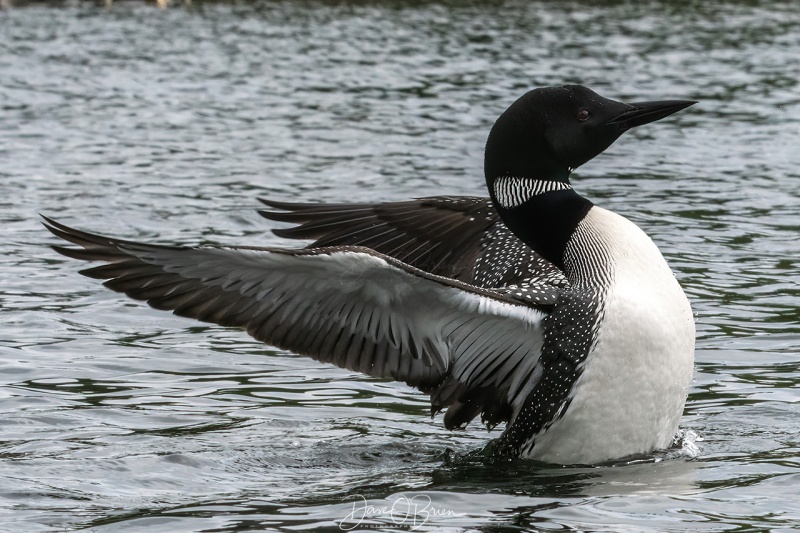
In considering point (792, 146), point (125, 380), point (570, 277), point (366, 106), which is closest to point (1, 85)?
point (366, 106)

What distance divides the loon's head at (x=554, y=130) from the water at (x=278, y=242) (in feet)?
4.46

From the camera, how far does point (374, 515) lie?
17.0ft

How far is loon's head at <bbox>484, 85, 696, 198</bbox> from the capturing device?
6156 millimetres

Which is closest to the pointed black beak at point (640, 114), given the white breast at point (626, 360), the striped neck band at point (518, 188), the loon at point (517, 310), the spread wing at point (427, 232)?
the loon at point (517, 310)

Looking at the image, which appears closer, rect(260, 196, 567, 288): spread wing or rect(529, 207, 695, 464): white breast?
rect(529, 207, 695, 464): white breast

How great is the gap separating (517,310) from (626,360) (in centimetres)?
51

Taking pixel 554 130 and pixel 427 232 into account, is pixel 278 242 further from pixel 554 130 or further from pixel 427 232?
pixel 554 130

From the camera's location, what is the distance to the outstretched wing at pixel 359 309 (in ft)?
17.7

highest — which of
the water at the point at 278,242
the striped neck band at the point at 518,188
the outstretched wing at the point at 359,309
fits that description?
the striped neck band at the point at 518,188

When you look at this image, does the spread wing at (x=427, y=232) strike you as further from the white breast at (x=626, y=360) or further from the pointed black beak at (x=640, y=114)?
the white breast at (x=626, y=360)

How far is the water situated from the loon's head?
1.36 m

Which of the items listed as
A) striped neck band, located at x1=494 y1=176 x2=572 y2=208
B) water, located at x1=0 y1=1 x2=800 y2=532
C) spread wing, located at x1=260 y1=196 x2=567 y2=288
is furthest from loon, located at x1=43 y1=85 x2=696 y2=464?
spread wing, located at x1=260 y1=196 x2=567 y2=288

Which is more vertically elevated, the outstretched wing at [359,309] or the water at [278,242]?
the outstretched wing at [359,309]

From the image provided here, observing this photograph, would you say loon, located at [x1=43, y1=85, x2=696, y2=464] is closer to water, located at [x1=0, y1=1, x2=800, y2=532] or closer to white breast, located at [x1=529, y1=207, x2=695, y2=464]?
white breast, located at [x1=529, y1=207, x2=695, y2=464]
